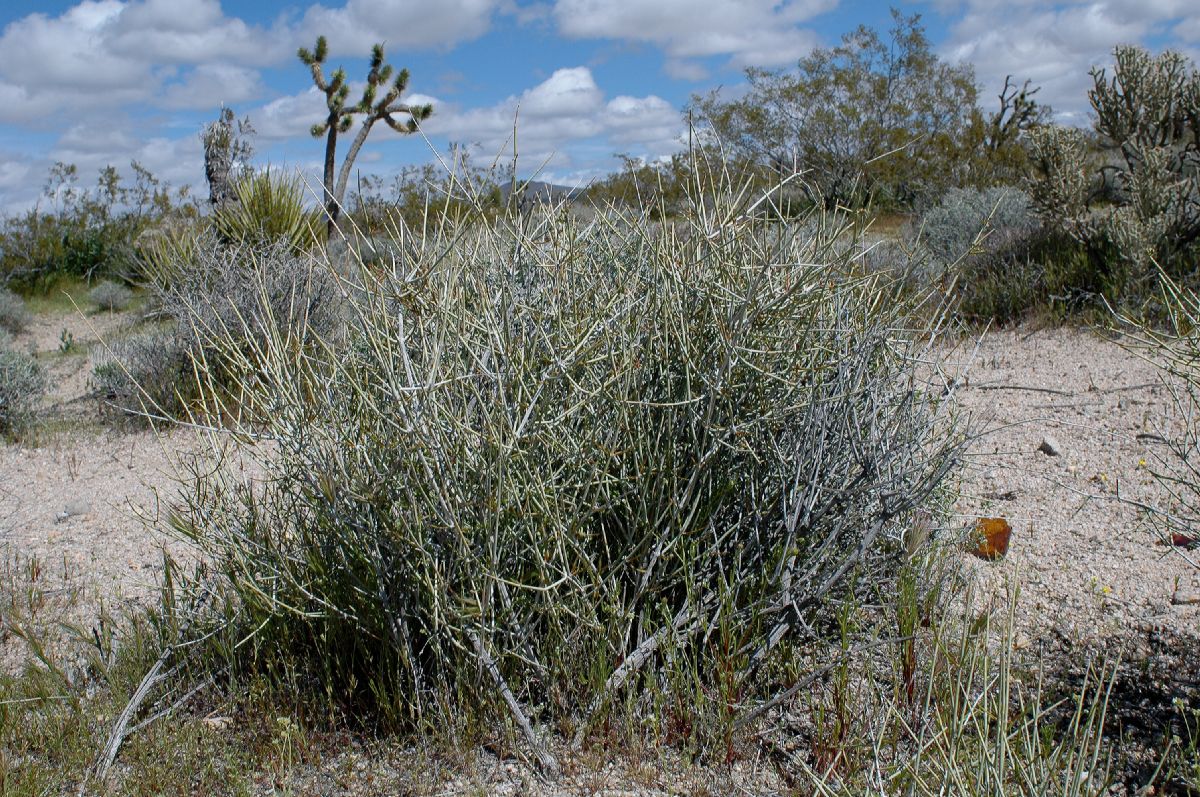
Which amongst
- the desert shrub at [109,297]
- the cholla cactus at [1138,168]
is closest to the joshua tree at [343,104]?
the desert shrub at [109,297]

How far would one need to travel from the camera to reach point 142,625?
3.29 m

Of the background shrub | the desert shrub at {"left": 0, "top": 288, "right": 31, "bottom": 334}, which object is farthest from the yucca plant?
the desert shrub at {"left": 0, "top": 288, "right": 31, "bottom": 334}

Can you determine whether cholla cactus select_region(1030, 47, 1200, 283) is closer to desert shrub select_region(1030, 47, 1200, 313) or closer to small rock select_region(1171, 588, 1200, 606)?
desert shrub select_region(1030, 47, 1200, 313)

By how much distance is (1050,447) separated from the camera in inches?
197

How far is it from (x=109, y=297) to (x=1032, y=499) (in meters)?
14.2

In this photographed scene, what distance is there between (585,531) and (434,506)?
0.44m

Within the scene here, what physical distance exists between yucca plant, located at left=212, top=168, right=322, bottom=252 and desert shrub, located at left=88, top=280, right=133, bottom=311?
5090 millimetres

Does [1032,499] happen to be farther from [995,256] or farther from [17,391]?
[17,391]

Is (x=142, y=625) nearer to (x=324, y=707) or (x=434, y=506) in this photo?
(x=324, y=707)

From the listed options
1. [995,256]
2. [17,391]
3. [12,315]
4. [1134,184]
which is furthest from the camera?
[12,315]

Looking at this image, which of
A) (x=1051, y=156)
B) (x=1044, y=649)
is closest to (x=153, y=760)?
(x=1044, y=649)

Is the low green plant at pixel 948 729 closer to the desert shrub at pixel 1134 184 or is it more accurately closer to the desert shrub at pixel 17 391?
the desert shrub at pixel 1134 184

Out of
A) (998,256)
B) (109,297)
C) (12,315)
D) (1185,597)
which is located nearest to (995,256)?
(998,256)

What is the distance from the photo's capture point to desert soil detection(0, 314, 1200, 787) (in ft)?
10.6
